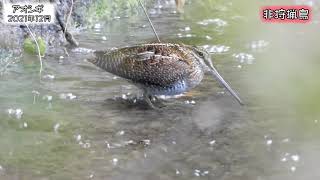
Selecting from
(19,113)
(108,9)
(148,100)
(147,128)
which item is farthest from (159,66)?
(108,9)

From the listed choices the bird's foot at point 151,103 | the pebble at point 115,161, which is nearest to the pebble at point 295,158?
the pebble at point 115,161

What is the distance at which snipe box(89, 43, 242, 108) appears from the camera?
6656 mm

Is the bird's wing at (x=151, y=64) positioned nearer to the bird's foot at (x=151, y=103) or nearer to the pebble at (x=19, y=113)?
the bird's foot at (x=151, y=103)

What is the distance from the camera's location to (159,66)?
6.64 metres

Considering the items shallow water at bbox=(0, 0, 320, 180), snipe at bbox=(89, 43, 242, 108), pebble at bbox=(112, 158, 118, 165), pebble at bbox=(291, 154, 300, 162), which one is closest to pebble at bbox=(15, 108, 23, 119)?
shallow water at bbox=(0, 0, 320, 180)

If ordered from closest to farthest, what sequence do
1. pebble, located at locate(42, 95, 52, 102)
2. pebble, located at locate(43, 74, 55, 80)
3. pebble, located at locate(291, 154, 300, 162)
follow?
pebble, located at locate(291, 154, 300, 162), pebble, located at locate(42, 95, 52, 102), pebble, located at locate(43, 74, 55, 80)

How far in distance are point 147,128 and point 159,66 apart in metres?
0.82

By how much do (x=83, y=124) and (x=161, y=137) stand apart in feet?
2.91

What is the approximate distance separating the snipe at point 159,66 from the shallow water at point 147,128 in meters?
0.30

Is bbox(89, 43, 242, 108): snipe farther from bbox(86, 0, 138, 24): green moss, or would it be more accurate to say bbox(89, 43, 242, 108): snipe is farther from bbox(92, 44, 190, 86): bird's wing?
bbox(86, 0, 138, 24): green moss

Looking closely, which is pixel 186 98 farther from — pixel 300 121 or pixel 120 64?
pixel 300 121

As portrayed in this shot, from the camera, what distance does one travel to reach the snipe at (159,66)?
666 centimetres

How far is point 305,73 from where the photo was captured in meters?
2.11

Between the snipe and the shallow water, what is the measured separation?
0.98ft
